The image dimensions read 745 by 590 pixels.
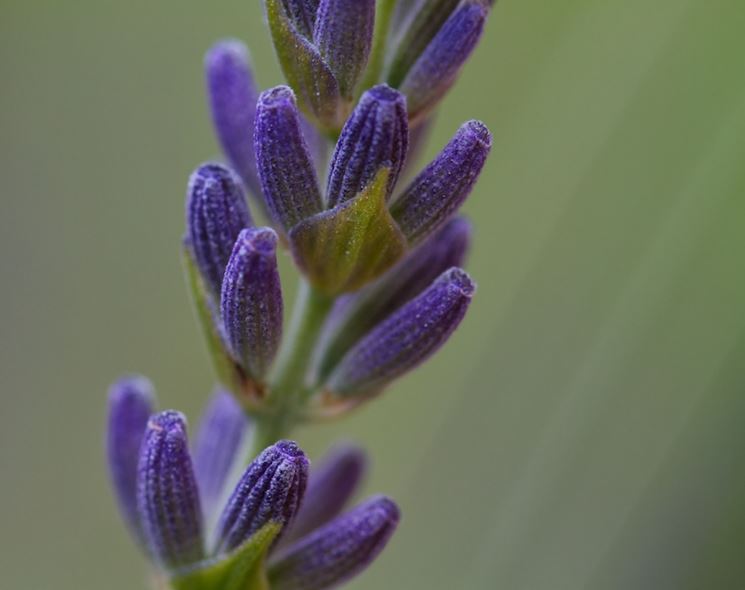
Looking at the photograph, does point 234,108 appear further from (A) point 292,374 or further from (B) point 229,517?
(B) point 229,517

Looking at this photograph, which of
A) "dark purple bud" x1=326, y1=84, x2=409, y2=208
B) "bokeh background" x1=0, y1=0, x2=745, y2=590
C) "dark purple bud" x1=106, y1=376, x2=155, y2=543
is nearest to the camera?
"dark purple bud" x1=326, y1=84, x2=409, y2=208

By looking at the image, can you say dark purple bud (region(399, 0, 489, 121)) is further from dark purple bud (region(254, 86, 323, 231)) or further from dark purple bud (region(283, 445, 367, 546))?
dark purple bud (region(283, 445, 367, 546))

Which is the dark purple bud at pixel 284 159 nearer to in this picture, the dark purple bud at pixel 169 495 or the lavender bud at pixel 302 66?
the lavender bud at pixel 302 66

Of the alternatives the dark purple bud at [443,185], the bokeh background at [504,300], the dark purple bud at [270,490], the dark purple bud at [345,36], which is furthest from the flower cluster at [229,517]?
the bokeh background at [504,300]

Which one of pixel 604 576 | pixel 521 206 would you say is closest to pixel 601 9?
pixel 521 206

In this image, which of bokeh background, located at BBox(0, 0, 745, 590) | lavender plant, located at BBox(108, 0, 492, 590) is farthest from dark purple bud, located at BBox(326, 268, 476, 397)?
bokeh background, located at BBox(0, 0, 745, 590)
